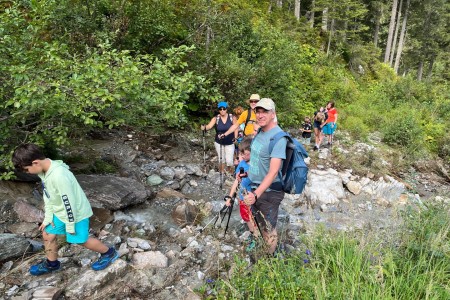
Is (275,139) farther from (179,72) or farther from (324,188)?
(324,188)

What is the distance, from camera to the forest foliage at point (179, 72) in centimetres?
435

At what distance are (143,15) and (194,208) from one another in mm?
5789

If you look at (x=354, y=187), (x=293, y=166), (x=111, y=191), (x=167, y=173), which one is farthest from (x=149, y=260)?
(x=354, y=187)

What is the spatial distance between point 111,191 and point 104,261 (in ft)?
6.41

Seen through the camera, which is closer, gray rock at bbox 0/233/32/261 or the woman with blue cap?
gray rock at bbox 0/233/32/261

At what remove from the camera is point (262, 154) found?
12.3ft

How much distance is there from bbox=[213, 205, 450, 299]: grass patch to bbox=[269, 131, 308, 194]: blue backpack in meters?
0.63

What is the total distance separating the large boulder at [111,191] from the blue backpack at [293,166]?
3.24m

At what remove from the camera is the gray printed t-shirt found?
3.57 metres

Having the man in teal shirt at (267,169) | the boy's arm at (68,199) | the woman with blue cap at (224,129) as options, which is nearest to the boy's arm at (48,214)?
the boy's arm at (68,199)

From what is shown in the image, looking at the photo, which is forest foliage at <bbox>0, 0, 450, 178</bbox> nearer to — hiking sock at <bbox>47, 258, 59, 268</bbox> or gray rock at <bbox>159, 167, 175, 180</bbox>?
gray rock at <bbox>159, 167, 175, 180</bbox>

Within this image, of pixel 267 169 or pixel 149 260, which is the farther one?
pixel 149 260

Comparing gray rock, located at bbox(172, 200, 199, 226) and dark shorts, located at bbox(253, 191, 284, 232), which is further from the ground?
dark shorts, located at bbox(253, 191, 284, 232)

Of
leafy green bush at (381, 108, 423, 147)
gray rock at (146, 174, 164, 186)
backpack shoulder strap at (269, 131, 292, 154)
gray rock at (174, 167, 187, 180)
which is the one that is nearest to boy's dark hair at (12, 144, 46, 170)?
backpack shoulder strap at (269, 131, 292, 154)
